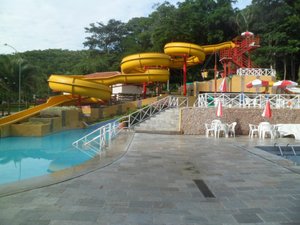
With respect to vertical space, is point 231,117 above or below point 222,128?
above

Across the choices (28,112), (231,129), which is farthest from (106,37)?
(231,129)

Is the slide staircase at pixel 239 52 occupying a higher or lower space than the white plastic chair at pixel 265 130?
higher

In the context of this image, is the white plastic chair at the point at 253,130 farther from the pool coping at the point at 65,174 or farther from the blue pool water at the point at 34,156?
the blue pool water at the point at 34,156

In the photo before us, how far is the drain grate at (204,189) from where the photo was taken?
5.27 meters

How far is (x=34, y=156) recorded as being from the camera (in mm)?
11602

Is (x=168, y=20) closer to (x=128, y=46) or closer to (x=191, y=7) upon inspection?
(x=191, y=7)

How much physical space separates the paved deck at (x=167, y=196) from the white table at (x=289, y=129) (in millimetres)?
6632

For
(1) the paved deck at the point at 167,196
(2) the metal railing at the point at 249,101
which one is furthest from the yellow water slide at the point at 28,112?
(1) the paved deck at the point at 167,196

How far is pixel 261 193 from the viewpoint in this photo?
5.41 meters

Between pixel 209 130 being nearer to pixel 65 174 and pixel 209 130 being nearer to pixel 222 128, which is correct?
pixel 222 128

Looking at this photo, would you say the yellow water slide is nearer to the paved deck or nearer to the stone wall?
the stone wall

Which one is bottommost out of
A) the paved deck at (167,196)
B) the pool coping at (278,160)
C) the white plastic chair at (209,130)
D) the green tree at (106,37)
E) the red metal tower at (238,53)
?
the paved deck at (167,196)

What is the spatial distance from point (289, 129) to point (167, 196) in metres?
11.2

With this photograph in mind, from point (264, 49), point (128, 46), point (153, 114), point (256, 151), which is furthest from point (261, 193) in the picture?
point (128, 46)
